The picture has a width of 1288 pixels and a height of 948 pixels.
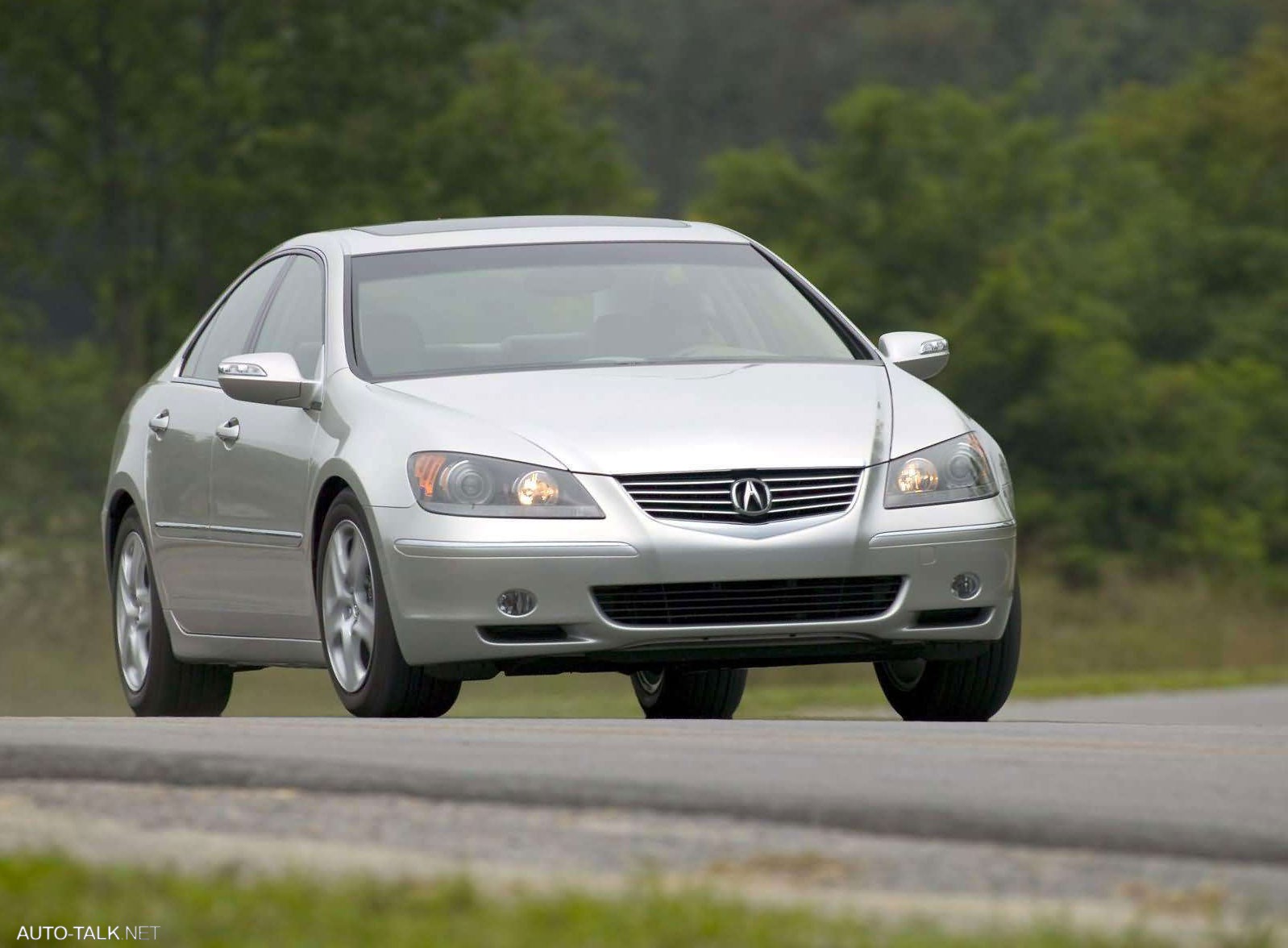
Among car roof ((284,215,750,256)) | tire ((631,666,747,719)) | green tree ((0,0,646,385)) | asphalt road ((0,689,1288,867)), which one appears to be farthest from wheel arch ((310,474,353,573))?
green tree ((0,0,646,385))

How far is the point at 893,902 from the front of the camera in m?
4.83

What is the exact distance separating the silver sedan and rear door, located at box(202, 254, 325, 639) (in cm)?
1

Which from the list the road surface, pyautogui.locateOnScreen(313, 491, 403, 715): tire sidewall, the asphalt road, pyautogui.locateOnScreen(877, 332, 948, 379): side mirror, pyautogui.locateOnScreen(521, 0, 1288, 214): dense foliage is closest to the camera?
the road surface

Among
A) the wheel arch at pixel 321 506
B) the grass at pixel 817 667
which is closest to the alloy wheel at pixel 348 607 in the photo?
the wheel arch at pixel 321 506

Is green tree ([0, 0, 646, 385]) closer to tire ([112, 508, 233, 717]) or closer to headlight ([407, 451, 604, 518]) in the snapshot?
tire ([112, 508, 233, 717])

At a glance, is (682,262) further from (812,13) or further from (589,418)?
(812,13)

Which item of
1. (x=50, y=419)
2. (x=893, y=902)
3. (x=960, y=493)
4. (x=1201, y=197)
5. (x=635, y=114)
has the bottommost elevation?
(x=635, y=114)

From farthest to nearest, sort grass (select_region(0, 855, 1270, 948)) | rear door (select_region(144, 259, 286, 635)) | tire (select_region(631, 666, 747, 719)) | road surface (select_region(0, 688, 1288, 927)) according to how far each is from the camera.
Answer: tire (select_region(631, 666, 747, 719)) < rear door (select_region(144, 259, 286, 635)) < road surface (select_region(0, 688, 1288, 927)) < grass (select_region(0, 855, 1270, 948))

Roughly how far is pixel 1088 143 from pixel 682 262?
41217 millimetres

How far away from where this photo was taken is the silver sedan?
8164 millimetres

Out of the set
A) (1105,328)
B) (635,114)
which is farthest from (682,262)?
(635,114)

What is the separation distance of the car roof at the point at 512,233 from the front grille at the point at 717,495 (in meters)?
1.89

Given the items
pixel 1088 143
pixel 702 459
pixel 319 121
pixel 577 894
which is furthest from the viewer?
pixel 1088 143

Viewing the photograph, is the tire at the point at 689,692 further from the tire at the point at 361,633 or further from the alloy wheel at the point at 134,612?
the tire at the point at 361,633
